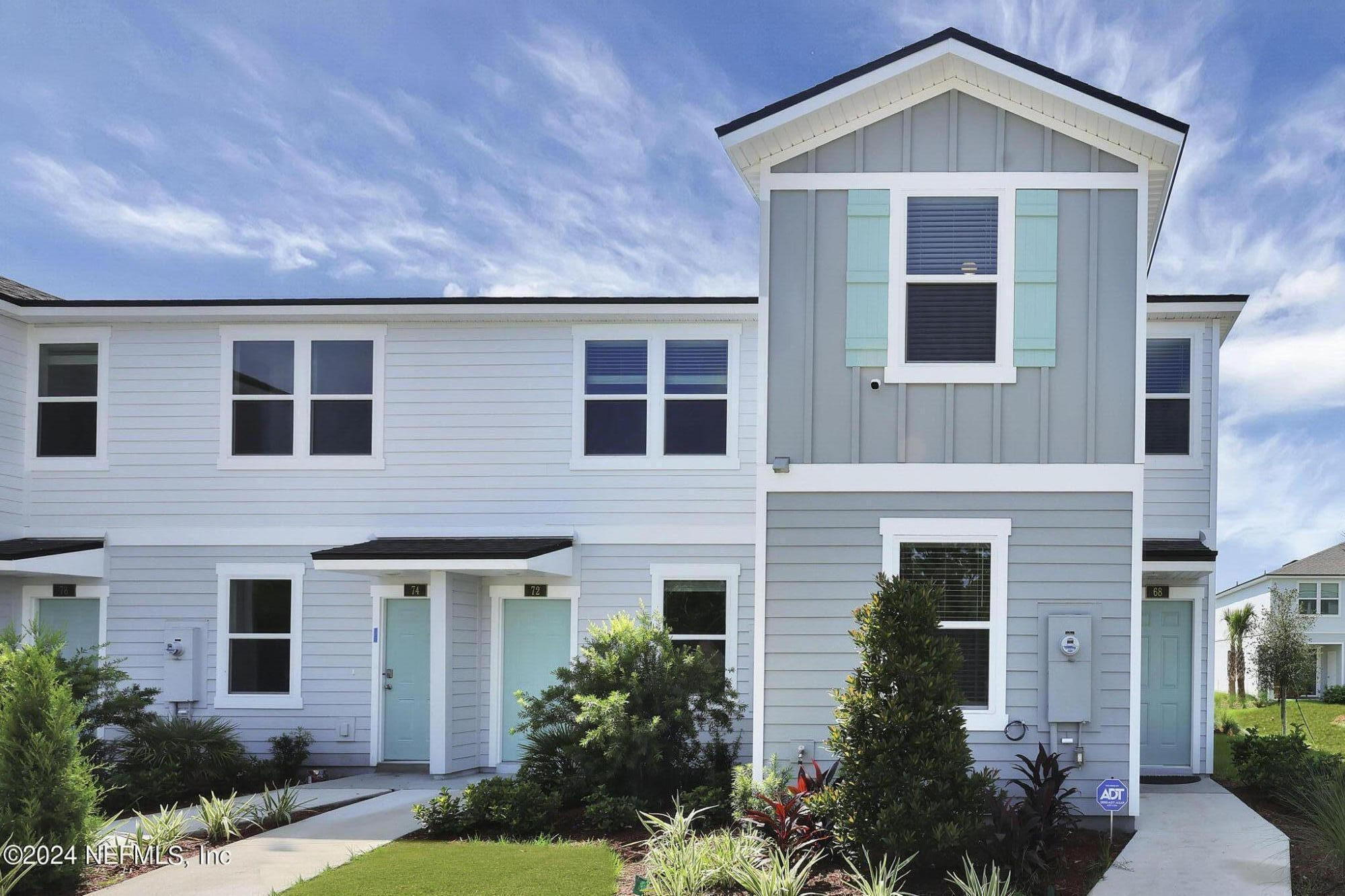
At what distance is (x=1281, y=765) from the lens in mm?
10625

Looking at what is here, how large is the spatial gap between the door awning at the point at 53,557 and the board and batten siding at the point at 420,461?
0.34 m

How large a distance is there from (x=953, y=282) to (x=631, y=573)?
5.45m

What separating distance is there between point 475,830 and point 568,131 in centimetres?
1050

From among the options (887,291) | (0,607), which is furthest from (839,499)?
(0,607)

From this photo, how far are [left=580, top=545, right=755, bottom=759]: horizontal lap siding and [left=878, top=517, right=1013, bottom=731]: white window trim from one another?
361cm

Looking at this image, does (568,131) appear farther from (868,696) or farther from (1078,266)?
(868,696)

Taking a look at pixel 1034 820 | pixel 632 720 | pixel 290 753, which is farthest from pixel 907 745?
pixel 290 753

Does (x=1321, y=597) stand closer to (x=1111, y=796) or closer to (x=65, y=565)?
(x=1111, y=796)

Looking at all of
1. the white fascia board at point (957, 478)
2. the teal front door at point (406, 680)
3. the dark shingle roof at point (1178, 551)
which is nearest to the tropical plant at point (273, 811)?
the teal front door at point (406, 680)

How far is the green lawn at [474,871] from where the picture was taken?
7.29 metres

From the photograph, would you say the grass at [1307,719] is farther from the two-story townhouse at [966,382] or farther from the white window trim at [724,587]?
the white window trim at [724,587]

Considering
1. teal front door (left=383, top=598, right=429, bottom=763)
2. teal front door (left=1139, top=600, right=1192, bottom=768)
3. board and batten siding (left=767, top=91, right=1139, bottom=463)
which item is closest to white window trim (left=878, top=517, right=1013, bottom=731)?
board and batten siding (left=767, top=91, right=1139, bottom=463)

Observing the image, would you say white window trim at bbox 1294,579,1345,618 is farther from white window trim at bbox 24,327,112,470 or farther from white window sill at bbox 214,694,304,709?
white window trim at bbox 24,327,112,470

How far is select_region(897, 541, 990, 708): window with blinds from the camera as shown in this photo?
908 centimetres
